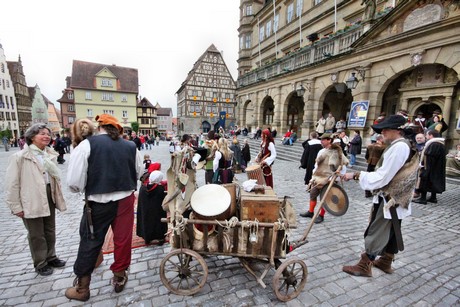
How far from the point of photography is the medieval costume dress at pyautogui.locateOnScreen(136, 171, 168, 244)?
139 inches

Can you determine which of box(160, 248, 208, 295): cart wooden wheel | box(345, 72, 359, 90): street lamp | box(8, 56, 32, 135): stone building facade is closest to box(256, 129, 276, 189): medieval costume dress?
box(160, 248, 208, 295): cart wooden wheel

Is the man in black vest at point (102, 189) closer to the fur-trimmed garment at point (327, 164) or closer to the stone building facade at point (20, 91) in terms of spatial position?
the fur-trimmed garment at point (327, 164)

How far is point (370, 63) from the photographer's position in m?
10.4

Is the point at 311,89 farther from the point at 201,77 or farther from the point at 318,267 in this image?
the point at 201,77

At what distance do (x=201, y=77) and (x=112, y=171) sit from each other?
4100cm

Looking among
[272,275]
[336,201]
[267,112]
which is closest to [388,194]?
[336,201]

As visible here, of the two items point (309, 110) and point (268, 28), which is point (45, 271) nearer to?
point (309, 110)

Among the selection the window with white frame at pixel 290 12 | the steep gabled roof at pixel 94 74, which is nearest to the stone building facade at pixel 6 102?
the steep gabled roof at pixel 94 74

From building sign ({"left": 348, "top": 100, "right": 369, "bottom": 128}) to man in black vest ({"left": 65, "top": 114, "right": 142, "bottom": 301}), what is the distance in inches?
453

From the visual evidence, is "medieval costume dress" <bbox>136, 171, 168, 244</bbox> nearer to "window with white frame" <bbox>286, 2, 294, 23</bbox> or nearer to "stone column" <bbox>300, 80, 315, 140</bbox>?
"stone column" <bbox>300, 80, 315, 140</bbox>

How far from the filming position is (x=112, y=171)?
7.36ft

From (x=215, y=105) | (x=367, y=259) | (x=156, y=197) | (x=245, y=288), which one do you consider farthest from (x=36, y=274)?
(x=215, y=105)

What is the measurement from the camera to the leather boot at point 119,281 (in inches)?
99.1

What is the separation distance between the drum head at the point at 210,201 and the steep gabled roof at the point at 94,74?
40.6 m
